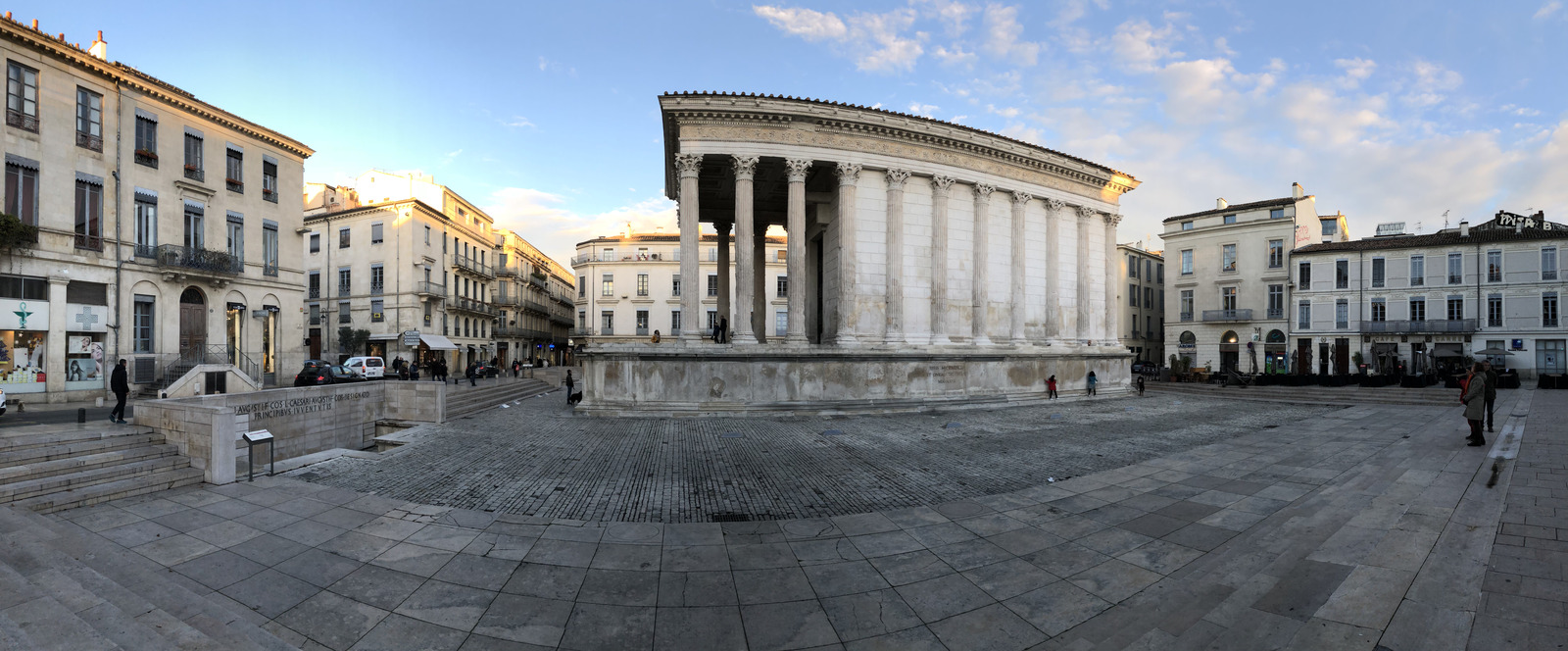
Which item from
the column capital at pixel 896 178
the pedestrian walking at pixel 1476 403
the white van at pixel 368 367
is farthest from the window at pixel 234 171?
the pedestrian walking at pixel 1476 403

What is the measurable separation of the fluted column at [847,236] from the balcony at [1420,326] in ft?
135

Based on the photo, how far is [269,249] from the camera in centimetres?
2497

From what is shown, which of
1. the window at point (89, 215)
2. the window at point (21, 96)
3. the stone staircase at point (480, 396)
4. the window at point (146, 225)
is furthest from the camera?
the window at point (146, 225)

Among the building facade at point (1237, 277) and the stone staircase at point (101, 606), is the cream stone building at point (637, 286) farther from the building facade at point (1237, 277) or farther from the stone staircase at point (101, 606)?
the stone staircase at point (101, 606)

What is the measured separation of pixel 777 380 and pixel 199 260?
23.6 meters

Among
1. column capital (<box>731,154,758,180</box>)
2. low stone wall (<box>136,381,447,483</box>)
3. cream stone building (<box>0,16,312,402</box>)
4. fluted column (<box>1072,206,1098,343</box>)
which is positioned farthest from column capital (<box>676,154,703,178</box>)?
fluted column (<box>1072,206,1098,343</box>)

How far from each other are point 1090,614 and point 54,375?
1149 inches

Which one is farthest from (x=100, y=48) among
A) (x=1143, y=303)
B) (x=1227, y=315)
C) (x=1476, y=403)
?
(x=1143, y=303)

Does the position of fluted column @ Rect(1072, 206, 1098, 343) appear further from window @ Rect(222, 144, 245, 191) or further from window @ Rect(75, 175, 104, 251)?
window @ Rect(75, 175, 104, 251)

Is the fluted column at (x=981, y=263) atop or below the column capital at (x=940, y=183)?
below

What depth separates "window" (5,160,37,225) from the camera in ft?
57.1

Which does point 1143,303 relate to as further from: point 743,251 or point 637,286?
point 743,251

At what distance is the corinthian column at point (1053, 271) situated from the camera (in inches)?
956

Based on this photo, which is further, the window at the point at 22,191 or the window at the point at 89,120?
the window at the point at 89,120
